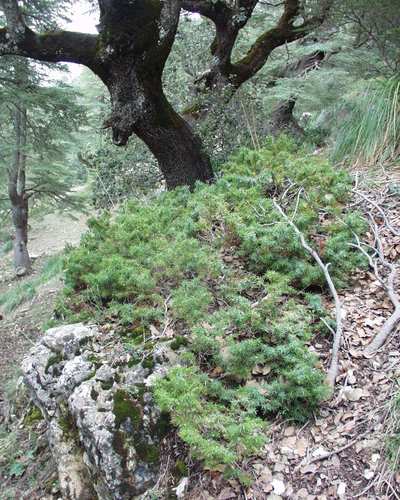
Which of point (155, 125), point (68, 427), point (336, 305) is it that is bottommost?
point (68, 427)

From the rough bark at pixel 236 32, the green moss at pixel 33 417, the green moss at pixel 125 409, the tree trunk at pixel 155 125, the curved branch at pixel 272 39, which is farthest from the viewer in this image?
the curved branch at pixel 272 39

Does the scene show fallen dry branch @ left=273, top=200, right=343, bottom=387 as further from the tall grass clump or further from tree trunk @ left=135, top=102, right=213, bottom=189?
tree trunk @ left=135, top=102, right=213, bottom=189

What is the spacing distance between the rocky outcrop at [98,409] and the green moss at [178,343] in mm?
47

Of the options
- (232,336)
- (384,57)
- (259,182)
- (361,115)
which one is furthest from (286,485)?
(384,57)

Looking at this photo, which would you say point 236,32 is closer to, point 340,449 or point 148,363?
point 148,363

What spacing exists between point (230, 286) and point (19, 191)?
31.5ft

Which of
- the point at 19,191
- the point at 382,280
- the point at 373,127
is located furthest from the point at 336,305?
the point at 19,191

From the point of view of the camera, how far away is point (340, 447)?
200 cm

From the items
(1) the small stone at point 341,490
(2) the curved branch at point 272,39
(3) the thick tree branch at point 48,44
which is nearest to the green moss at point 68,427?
(1) the small stone at point 341,490

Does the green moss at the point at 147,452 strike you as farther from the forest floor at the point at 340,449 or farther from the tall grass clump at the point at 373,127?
the tall grass clump at the point at 373,127

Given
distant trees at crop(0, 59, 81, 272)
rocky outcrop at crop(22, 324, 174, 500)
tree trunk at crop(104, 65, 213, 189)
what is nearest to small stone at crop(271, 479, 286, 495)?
rocky outcrop at crop(22, 324, 174, 500)

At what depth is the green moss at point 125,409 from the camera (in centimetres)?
213

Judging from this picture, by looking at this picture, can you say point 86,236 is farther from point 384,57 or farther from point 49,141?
point 49,141

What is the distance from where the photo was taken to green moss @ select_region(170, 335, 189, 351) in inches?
98.8
